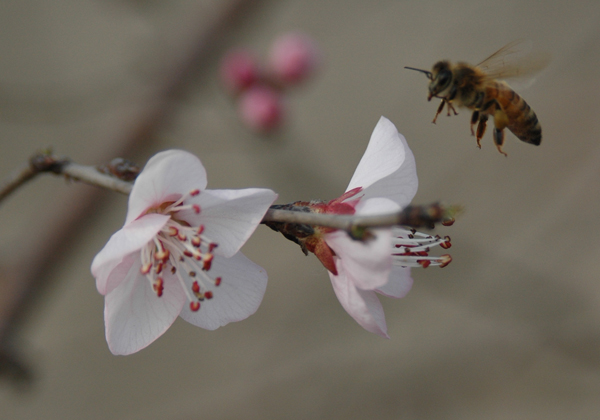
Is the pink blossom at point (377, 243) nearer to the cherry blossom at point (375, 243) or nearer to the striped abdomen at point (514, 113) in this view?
the cherry blossom at point (375, 243)

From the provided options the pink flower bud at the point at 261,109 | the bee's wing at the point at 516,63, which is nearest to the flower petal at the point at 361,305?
the bee's wing at the point at 516,63

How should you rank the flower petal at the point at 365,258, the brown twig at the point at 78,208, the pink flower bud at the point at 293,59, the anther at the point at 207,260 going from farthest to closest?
the pink flower bud at the point at 293,59 < the brown twig at the point at 78,208 < the anther at the point at 207,260 < the flower petal at the point at 365,258

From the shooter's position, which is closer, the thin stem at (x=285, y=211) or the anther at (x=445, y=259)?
the thin stem at (x=285, y=211)

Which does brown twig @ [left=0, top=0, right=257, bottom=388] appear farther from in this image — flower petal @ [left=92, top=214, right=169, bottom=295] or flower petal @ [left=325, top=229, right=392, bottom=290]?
flower petal @ [left=325, top=229, right=392, bottom=290]

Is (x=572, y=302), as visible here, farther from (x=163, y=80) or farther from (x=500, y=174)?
(x=163, y=80)

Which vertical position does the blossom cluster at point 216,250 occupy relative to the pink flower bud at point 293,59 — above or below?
below

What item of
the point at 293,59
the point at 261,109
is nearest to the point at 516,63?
the point at 261,109
